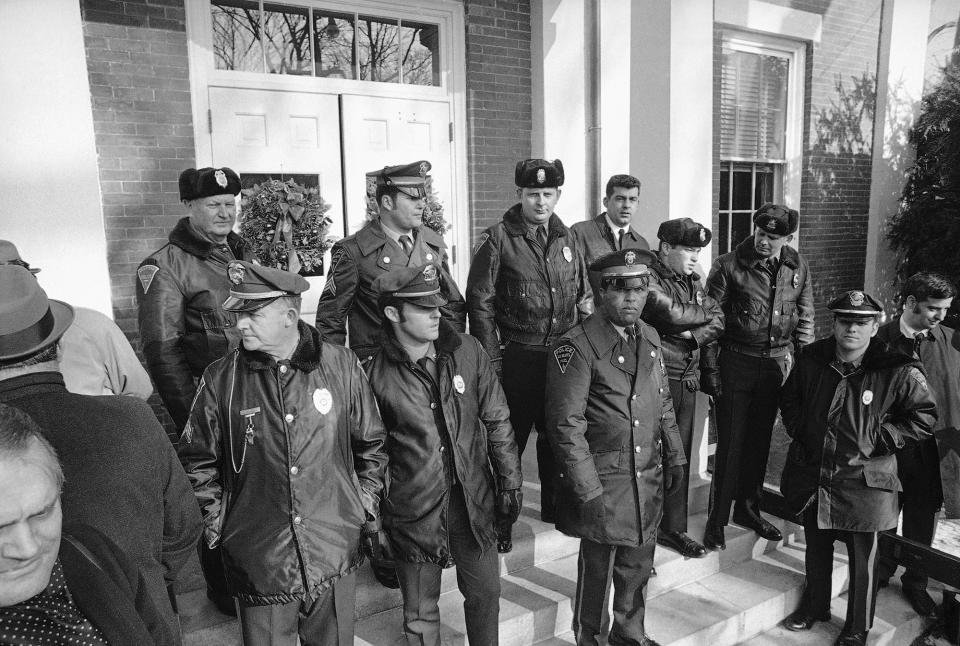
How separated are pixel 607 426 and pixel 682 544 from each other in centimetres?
159

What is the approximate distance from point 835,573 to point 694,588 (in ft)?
3.37

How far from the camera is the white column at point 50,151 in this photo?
13.3ft

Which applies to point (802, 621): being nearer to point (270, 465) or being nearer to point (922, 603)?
point (922, 603)

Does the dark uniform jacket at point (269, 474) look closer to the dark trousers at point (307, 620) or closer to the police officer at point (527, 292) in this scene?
the dark trousers at point (307, 620)

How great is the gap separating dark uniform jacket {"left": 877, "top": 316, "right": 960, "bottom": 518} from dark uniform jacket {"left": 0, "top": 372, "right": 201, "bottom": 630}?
4.02 metres

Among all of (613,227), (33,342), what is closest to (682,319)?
(613,227)

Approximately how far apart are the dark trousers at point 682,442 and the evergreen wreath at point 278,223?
231 centimetres

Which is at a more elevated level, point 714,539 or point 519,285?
point 519,285

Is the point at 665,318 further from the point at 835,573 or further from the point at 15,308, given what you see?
the point at 15,308

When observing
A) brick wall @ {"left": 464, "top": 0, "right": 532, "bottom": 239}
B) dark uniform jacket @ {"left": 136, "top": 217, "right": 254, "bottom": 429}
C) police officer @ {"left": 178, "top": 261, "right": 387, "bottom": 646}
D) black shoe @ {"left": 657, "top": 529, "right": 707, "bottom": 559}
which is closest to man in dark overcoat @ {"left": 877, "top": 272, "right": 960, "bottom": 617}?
black shoe @ {"left": 657, "top": 529, "right": 707, "bottom": 559}

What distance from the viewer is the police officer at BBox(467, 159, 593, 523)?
3.91 meters

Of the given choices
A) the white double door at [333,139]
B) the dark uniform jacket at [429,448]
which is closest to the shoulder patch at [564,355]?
the dark uniform jacket at [429,448]

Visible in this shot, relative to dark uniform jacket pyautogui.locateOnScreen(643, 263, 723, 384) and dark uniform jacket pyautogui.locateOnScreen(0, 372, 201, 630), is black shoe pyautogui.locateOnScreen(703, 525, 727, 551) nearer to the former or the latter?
dark uniform jacket pyautogui.locateOnScreen(643, 263, 723, 384)

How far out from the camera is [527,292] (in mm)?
3961
